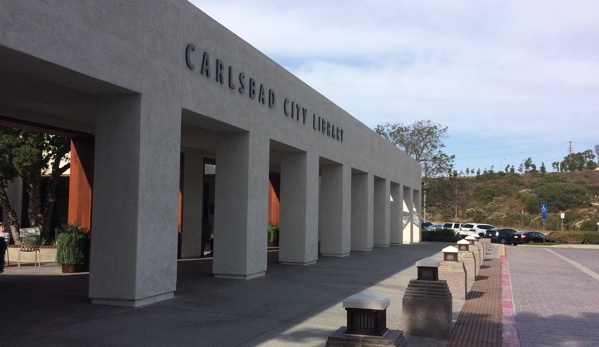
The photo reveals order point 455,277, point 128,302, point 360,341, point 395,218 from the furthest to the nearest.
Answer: point 395,218, point 455,277, point 128,302, point 360,341

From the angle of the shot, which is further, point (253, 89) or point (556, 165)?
point (556, 165)

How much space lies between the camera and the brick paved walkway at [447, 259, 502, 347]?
8.47 meters

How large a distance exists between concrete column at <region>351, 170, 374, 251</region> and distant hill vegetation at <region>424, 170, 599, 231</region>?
2927cm

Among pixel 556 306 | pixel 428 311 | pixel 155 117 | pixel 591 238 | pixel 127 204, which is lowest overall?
pixel 556 306

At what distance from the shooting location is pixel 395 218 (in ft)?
106

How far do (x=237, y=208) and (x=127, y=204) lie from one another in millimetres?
4335

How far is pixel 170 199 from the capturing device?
10.7 metres

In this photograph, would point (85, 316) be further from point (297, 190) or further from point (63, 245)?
point (297, 190)

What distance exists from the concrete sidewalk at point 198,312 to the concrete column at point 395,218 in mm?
16766

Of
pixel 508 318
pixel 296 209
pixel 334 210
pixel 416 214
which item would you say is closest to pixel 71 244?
pixel 296 209

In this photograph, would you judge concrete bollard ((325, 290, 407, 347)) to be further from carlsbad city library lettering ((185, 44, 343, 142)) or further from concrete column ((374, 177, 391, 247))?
Answer: concrete column ((374, 177, 391, 247))

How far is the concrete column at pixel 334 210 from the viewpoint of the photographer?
69.9 ft

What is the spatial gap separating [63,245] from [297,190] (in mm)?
6911

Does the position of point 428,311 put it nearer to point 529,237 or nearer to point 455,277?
point 455,277
